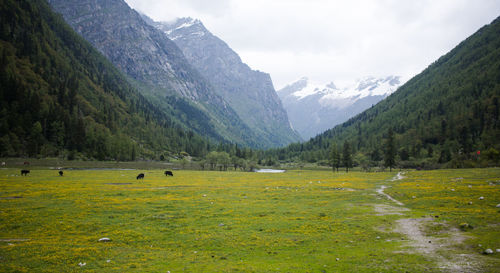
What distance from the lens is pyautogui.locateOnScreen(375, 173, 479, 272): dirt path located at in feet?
42.8

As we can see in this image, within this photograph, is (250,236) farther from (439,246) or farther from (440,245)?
(440,245)

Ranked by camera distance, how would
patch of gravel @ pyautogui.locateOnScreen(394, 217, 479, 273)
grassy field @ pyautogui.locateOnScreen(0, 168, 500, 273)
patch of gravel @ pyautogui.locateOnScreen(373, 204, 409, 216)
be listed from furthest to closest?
patch of gravel @ pyautogui.locateOnScreen(373, 204, 409, 216), grassy field @ pyautogui.locateOnScreen(0, 168, 500, 273), patch of gravel @ pyautogui.locateOnScreen(394, 217, 479, 273)

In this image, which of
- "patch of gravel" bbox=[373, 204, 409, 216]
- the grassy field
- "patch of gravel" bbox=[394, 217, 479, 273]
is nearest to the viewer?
"patch of gravel" bbox=[394, 217, 479, 273]

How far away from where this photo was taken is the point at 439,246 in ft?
54.0

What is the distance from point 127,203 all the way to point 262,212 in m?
17.7

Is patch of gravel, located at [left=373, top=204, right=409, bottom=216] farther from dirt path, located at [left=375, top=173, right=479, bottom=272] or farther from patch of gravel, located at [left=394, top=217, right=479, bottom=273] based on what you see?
patch of gravel, located at [left=394, top=217, right=479, bottom=273]

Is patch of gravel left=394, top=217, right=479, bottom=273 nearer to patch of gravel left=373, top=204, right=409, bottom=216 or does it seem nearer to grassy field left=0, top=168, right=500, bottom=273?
grassy field left=0, top=168, right=500, bottom=273

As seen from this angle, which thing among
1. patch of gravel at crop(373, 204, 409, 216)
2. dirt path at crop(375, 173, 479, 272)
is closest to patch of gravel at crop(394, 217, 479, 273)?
dirt path at crop(375, 173, 479, 272)

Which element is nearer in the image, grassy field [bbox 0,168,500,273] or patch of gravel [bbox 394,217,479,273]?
patch of gravel [bbox 394,217,479,273]

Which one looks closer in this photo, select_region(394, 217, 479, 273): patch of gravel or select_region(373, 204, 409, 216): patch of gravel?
select_region(394, 217, 479, 273): patch of gravel

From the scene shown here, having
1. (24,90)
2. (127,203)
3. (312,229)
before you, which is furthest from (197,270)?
(24,90)

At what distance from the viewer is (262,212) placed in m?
28.5

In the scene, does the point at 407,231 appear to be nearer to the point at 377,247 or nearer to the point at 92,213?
the point at 377,247

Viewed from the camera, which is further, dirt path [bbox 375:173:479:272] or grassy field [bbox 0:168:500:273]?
grassy field [bbox 0:168:500:273]
